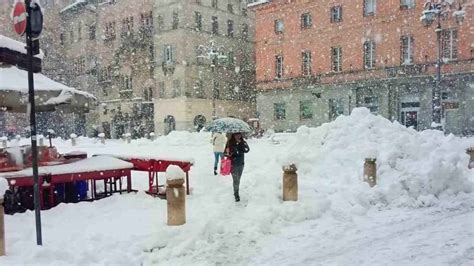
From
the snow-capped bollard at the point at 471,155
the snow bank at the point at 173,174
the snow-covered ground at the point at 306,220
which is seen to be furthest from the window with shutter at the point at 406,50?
the snow bank at the point at 173,174

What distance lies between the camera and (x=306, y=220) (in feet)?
28.1

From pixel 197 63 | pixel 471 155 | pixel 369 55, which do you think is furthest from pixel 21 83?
pixel 197 63

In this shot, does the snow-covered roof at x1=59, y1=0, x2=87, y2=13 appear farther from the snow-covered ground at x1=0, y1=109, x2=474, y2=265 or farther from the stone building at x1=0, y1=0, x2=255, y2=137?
the snow-covered ground at x1=0, y1=109, x2=474, y2=265

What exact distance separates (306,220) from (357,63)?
2798cm

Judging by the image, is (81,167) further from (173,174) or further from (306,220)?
(306,220)

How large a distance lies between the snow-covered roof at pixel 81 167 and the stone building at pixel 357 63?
83.4 feet

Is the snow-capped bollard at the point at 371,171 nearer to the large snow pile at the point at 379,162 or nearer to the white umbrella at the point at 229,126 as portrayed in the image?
the large snow pile at the point at 379,162

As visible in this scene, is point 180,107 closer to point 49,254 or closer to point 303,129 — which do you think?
point 303,129

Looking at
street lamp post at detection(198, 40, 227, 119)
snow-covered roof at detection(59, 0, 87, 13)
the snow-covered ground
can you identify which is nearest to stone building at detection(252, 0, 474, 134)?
street lamp post at detection(198, 40, 227, 119)

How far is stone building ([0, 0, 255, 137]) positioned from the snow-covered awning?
29.5 meters

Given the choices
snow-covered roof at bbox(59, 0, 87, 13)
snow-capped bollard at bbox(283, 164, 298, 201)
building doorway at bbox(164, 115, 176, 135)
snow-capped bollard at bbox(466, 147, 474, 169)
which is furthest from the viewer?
snow-covered roof at bbox(59, 0, 87, 13)

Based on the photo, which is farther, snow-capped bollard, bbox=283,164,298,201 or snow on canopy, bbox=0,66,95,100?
snow-capped bollard, bbox=283,164,298,201

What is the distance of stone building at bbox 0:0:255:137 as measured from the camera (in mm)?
42312

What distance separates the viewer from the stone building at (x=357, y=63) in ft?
97.3
